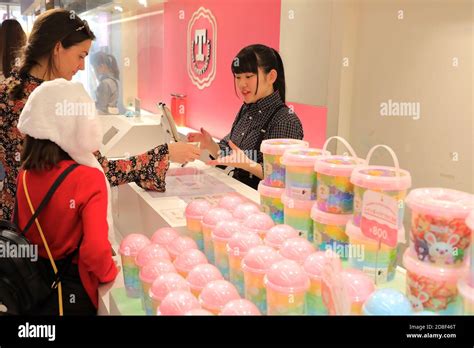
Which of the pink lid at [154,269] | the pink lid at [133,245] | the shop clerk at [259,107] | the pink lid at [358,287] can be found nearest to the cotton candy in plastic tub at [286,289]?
the pink lid at [358,287]

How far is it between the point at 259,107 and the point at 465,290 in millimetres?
2066

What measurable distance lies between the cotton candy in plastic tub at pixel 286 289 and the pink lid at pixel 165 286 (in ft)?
0.73

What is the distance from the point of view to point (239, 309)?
3.63ft

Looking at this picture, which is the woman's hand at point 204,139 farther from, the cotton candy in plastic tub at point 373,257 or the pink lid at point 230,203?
the cotton candy in plastic tub at point 373,257

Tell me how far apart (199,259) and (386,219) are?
548 mm

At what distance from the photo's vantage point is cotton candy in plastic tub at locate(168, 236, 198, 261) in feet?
5.19

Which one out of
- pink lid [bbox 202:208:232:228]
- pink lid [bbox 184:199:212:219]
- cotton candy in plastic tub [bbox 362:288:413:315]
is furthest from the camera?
pink lid [bbox 184:199:212:219]

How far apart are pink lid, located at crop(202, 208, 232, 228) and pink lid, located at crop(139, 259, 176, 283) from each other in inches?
11.8

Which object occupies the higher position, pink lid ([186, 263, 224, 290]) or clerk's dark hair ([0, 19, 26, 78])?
clerk's dark hair ([0, 19, 26, 78])

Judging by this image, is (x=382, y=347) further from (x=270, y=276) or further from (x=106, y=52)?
(x=106, y=52)

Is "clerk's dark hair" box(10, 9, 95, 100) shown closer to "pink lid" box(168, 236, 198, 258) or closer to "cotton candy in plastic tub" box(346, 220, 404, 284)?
"pink lid" box(168, 236, 198, 258)

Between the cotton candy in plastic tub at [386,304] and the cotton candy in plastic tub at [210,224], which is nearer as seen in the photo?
the cotton candy in plastic tub at [386,304]

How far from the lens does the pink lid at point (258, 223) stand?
165 cm

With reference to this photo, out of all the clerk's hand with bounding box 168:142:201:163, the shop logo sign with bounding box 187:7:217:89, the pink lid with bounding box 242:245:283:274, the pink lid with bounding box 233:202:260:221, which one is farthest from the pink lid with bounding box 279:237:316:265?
the shop logo sign with bounding box 187:7:217:89
